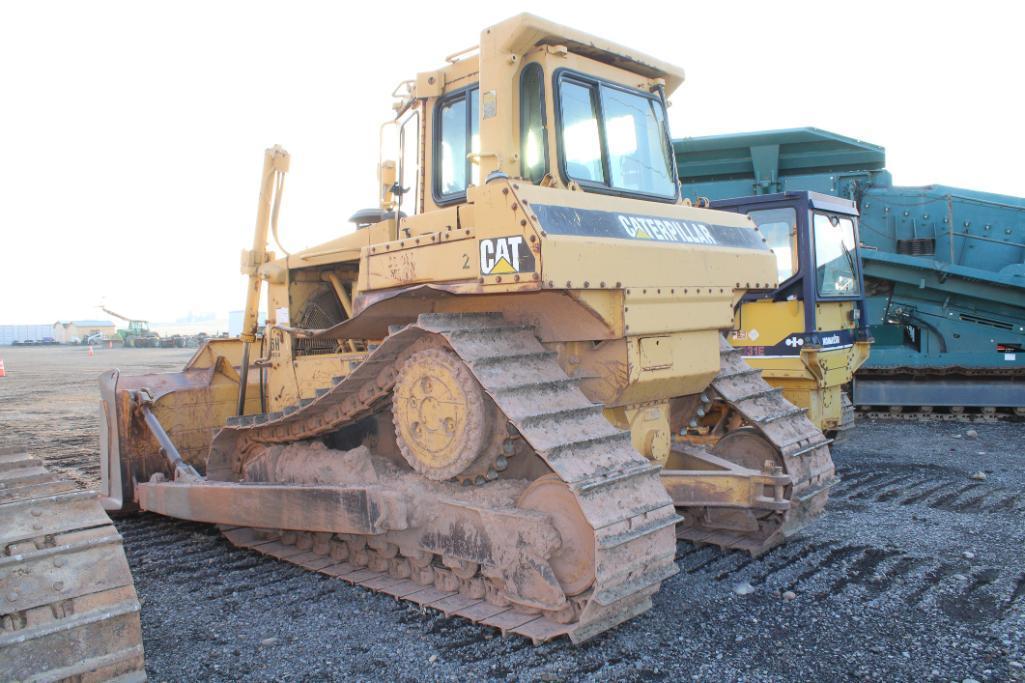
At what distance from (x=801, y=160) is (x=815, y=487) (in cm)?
821

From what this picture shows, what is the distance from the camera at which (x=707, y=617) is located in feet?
13.0

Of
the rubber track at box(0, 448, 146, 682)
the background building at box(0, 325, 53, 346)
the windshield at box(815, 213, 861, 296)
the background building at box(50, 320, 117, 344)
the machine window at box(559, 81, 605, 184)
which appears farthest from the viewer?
the background building at box(0, 325, 53, 346)

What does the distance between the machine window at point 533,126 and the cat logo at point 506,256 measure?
0.70 meters

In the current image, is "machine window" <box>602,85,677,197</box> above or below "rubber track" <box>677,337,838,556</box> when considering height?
above

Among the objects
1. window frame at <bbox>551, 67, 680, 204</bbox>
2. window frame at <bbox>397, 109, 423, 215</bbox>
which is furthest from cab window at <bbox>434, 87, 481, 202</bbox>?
window frame at <bbox>551, 67, 680, 204</bbox>

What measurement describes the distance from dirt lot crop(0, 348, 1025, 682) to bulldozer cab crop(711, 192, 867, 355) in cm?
228

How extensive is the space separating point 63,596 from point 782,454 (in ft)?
11.9

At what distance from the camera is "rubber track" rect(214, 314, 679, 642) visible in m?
3.36

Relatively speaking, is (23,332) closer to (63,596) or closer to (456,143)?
(456,143)

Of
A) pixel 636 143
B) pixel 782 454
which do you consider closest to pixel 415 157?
pixel 636 143

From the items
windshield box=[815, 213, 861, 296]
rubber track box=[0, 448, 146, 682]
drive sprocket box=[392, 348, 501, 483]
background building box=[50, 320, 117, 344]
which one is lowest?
rubber track box=[0, 448, 146, 682]

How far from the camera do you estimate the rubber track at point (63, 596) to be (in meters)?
2.79

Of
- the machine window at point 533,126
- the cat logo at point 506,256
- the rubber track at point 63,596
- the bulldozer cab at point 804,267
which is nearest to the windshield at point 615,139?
the machine window at point 533,126

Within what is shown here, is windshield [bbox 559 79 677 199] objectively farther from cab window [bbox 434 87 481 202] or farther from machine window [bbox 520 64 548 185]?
cab window [bbox 434 87 481 202]
